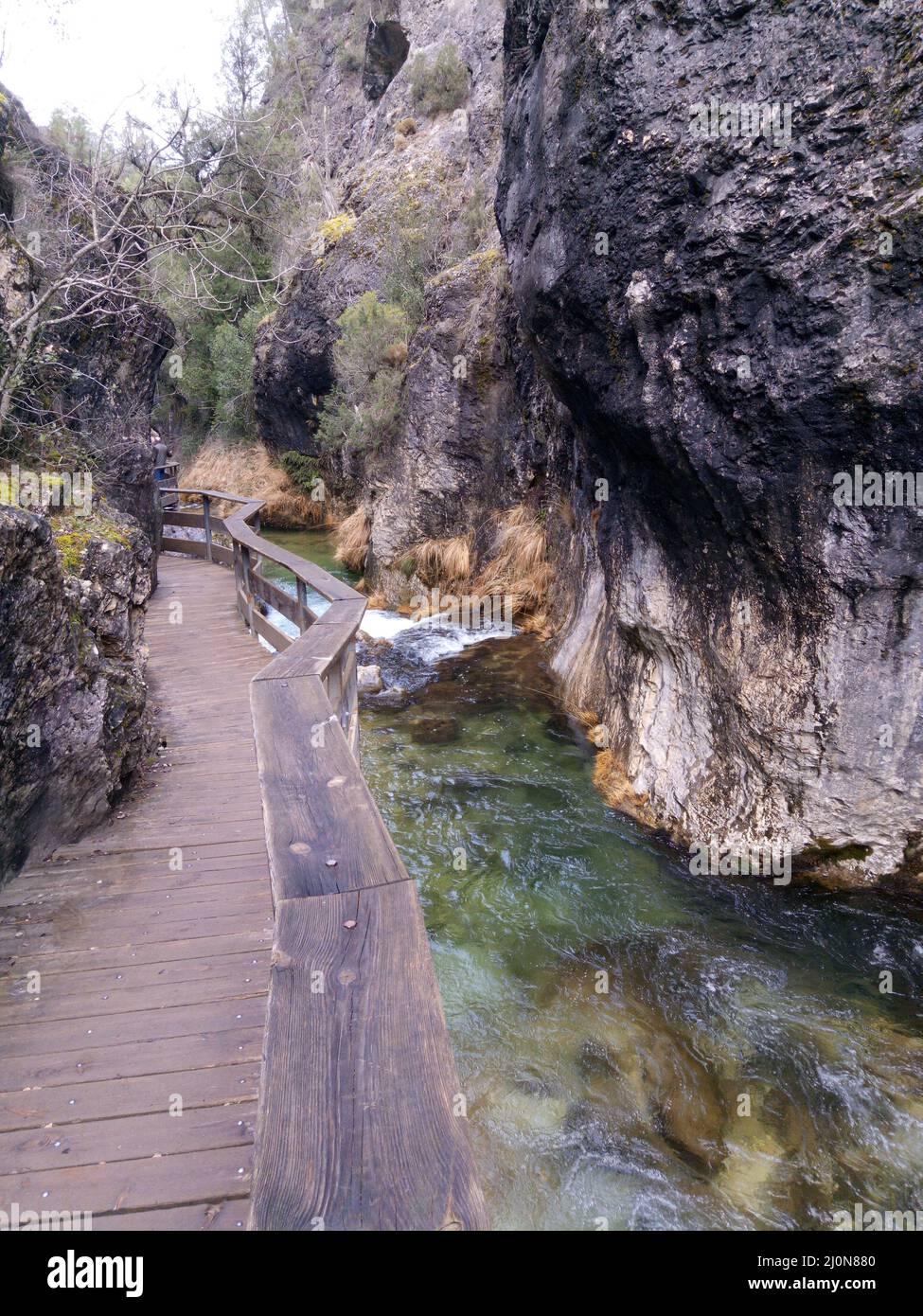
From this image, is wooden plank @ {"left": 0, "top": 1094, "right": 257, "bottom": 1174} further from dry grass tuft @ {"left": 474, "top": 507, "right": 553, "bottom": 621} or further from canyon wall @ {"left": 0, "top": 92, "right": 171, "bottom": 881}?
dry grass tuft @ {"left": 474, "top": 507, "right": 553, "bottom": 621}

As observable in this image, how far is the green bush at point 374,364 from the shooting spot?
14877 millimetres

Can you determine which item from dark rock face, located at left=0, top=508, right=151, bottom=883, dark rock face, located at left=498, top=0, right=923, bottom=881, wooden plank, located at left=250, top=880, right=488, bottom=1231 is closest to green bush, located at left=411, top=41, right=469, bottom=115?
dark rock face, located at left=498, top=0, right=923, bottom=881

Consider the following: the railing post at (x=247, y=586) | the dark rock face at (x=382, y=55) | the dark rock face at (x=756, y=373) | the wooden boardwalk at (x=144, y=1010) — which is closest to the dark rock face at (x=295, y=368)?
the dark rock face at (x=382, y=55)

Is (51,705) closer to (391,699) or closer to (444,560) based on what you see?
(391,699)

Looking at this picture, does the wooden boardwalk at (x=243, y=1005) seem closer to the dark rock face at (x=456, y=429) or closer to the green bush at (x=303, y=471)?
the dark rock face at (x=456, y=429)

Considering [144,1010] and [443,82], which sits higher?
[443,82]

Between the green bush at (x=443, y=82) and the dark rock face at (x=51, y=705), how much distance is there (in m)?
20.2

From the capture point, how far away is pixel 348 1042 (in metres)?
1.35

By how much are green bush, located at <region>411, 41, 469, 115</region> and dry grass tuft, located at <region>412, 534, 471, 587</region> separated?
13.6 metres

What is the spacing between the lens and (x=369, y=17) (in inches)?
1001

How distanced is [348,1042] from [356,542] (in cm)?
1513

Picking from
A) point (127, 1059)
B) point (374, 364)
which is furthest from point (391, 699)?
point (374, 364)
